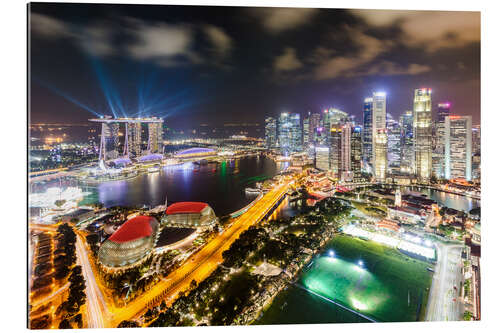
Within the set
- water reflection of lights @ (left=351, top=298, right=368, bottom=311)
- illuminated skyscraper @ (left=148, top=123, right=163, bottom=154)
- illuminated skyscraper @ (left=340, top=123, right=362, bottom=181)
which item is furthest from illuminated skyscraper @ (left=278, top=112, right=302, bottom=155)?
water reflection of lights @ (left=351, top=298, right=368, bottom=311)

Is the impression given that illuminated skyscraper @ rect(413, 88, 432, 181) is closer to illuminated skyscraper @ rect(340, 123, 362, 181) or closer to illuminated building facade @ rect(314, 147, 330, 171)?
illuminated skyscraper @ rect(340, 123, 362, 181)

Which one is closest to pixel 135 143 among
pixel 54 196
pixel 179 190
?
pixel 179 190

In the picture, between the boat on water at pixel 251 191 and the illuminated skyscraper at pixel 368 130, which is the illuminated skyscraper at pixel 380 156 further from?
the boat on water at pixel 251 191

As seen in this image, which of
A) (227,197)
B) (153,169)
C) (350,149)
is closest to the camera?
(227,197)

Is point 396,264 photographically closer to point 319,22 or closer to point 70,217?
point 319,22

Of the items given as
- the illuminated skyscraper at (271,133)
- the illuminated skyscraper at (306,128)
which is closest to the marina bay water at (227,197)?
the illuminated skyscraper at (271,133)

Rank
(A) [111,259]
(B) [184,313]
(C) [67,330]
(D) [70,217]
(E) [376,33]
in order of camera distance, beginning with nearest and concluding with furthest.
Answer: (C) [67,330] → (B) [184,313] → (E) [376,33] → (A) [111,259] → (D) [70,217]

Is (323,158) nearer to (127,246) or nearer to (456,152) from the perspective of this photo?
(456,152)

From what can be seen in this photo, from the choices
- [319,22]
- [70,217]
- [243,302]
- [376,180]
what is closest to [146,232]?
[243,302]
